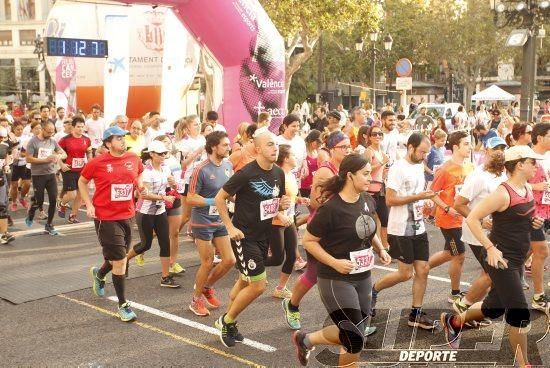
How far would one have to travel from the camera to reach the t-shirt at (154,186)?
6.86 metres

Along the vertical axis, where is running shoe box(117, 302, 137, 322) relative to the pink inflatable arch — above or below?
below

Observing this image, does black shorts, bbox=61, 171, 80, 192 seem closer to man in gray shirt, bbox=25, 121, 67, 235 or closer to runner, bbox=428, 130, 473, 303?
man in gray shirt, bbox=25, 121, 67, 235

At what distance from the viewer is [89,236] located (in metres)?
9.98

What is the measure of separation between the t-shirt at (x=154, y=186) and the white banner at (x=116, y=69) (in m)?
10.3

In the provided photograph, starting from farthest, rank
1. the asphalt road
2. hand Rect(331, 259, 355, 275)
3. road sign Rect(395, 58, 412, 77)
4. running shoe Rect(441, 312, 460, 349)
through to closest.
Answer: road sign Rect(395, 58, 412, 77)
running shoe Rect(441, 312, 460, 349)
the asphalt road
hand Rect(331, 259, 355, 275)

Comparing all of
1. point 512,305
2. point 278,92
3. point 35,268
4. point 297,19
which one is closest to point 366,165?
point 512,305

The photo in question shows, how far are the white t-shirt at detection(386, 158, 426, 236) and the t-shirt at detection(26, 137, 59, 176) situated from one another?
20.2 ft

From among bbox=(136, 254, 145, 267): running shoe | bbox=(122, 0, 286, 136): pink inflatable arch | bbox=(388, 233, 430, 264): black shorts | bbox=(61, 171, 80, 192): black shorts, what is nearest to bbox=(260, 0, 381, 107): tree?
bbox=(122, 0, 286, 136): pink inflatable arch

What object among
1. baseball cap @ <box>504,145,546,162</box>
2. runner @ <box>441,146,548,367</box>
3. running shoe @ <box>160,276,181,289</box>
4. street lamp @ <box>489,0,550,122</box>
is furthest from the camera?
street lamp @ <box>489,0,550,122</box>

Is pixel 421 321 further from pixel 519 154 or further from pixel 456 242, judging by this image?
pixel 519 154

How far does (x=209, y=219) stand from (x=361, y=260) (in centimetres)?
217

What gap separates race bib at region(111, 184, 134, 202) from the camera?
6031 millimetres

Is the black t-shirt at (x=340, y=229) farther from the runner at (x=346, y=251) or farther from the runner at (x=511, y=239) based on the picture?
the runner at (x=511, y=239)

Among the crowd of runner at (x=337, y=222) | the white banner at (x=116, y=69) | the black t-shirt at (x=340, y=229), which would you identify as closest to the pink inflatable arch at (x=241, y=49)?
the crowd of runner at (x=337, y=222)
